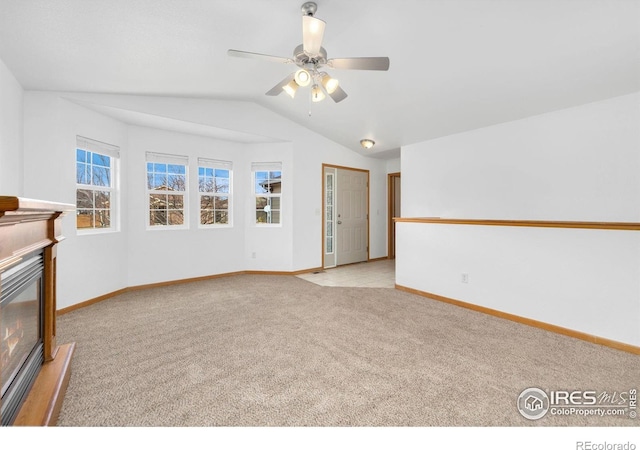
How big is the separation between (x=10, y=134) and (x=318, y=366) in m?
3.57

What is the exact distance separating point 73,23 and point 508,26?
11.1 ft

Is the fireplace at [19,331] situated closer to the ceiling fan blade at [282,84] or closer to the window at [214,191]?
the ceiling fan blade at [282,84]

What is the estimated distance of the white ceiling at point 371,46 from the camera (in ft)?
7.25

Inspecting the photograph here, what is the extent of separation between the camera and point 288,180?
5230mm

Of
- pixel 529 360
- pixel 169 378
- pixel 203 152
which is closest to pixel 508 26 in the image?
pixel 529 360

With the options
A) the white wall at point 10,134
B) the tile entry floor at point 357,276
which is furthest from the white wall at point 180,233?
the tile entry floor at point 357,276

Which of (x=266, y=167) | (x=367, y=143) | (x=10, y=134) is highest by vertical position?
(x=367, y=143)

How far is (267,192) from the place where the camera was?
538 cm

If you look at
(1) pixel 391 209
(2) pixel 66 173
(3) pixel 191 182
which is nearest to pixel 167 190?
(3) pixel 191 182

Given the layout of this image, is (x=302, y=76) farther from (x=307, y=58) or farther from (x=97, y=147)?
(x=97, y=147)

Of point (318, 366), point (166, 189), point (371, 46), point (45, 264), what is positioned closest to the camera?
point (45, 264)

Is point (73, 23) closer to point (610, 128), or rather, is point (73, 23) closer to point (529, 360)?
point (529, 360)

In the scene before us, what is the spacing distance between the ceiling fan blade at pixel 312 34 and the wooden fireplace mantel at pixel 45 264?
5.69ft

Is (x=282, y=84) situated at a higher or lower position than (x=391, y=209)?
higher
